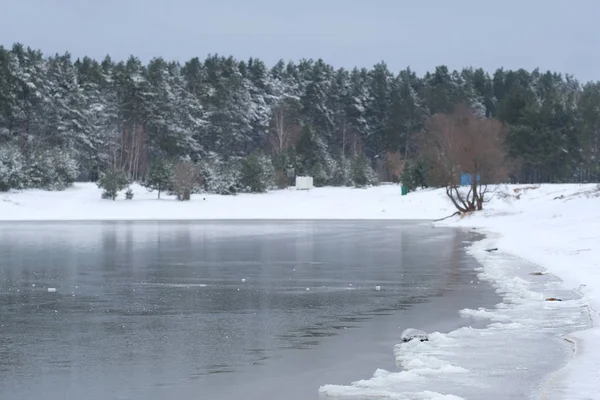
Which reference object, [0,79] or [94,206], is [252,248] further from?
[0,79]

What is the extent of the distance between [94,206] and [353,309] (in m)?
49.4

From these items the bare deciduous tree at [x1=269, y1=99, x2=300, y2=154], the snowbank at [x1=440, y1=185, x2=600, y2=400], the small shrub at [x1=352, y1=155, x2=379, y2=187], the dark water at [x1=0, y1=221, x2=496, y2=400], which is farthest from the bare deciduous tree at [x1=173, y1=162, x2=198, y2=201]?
the dark water at [x1=0, y1=221, x2=496, y2=400]

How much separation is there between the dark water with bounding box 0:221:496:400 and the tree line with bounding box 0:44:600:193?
127 feet

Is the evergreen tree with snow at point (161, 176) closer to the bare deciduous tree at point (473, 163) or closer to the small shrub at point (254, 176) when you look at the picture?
the small shrub at point (254, 176)

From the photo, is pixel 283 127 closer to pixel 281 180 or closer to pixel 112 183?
pixel 281 180

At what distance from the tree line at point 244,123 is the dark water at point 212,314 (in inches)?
1523

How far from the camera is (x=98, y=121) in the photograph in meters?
86.2

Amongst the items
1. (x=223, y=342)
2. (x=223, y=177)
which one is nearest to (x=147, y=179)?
(x=223, y=177)

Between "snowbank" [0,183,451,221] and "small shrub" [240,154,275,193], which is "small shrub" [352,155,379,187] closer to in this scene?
"small shrub" [240,154,275,193]

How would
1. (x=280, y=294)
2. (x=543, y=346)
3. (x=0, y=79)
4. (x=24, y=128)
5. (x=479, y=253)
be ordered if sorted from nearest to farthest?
(x=543, y=346)
(x=280, y=294)
(x=479, y=253)
(x=0, y=79)
(x=24, y=128)

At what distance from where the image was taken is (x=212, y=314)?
15406 millimetres

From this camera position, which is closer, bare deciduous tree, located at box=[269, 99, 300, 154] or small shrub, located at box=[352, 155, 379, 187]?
small shrub, located at box=[352, 155, 379, 187]

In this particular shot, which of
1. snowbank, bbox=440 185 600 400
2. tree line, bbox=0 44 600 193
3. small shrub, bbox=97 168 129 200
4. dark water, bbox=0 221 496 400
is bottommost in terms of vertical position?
dark water, bbox=0 221 496 400

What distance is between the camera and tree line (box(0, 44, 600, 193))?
75.2m
